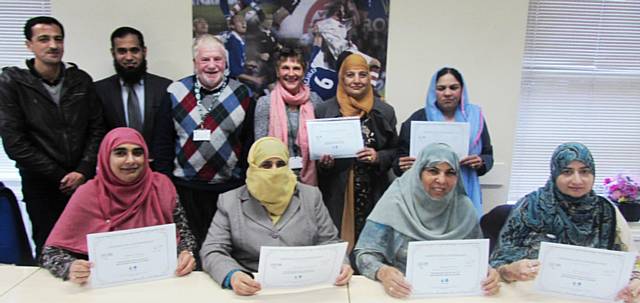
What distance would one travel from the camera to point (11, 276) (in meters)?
1.81

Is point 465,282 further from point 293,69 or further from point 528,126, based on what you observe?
point 528,126

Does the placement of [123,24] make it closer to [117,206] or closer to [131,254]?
[117,206]

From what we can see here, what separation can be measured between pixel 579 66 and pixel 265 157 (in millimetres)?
2591

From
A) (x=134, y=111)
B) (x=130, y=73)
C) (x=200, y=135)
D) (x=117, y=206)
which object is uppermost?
(x=130, y=73)

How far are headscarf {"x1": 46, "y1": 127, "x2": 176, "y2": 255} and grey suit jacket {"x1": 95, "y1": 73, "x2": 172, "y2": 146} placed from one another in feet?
2.31

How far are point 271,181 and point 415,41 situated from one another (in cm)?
169

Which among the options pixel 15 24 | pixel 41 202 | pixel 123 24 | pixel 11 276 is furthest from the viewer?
pixel 15 24

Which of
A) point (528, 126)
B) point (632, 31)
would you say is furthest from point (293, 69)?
point (632, 31)

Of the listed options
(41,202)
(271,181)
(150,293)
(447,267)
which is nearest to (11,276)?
(150,293)

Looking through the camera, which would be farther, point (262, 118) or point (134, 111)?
point (134, 111)

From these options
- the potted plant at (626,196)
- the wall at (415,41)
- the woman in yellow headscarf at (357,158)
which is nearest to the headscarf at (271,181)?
the woman in yellow headscarf at (357,158)

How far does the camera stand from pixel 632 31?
3.40 m

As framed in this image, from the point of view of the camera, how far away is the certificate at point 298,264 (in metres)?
1.63

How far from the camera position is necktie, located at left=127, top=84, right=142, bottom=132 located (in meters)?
2.75
